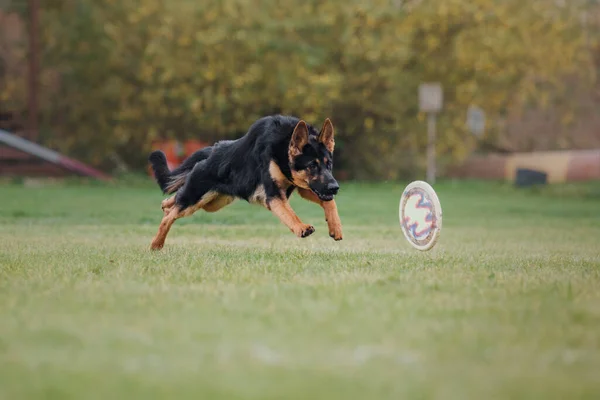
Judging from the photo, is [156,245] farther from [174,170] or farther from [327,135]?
[327,135]

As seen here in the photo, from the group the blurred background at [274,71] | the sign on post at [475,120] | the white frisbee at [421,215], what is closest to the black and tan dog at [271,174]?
the white frisbee at [421,215]

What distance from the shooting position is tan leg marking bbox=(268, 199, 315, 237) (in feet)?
25.8

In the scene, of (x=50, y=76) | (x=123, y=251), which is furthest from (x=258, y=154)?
(x=50, y=76)

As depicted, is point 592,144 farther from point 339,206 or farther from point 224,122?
point 339,206

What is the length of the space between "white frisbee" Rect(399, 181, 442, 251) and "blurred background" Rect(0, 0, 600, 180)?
19072mm

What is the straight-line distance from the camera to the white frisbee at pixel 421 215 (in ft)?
26.6

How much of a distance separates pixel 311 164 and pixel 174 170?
205 centimetres

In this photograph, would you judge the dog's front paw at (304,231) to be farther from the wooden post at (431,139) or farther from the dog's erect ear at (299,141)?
the wooden post at (431,139)

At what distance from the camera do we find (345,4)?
2834cm

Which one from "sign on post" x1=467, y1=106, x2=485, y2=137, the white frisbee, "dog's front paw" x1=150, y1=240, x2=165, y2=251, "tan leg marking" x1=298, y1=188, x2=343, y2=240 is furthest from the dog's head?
"sign on post" x1=467, y1=106, x2=485, y2=137

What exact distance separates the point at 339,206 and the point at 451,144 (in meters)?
12.0

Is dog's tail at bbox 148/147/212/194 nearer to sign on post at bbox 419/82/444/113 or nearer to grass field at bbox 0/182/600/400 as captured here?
grass field at bbox 0/182/600/400

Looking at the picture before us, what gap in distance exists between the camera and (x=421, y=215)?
8438 millimetres

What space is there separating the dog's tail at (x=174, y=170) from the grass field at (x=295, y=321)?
599mm
